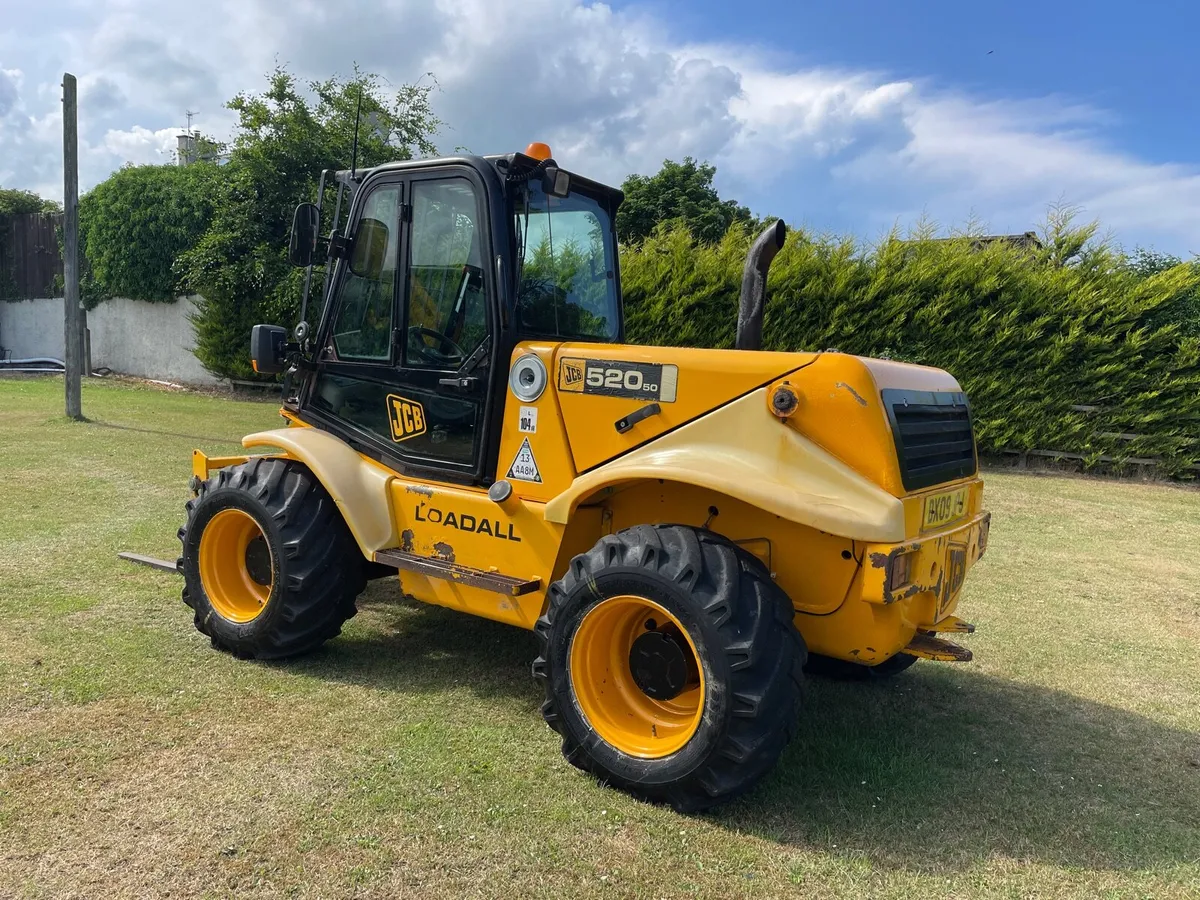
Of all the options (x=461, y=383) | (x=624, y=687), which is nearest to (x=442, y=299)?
(x=461, y=383)

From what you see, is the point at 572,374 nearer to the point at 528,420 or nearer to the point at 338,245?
the point at 528,420

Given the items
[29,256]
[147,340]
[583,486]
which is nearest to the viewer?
[583,486]

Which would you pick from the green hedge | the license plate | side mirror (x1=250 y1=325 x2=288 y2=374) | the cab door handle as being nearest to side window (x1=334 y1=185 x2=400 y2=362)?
side mirror (x1=250 y1=325 x2=288 y2=374)

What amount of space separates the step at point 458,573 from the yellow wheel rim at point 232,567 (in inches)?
30.3

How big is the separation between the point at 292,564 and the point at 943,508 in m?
2.86

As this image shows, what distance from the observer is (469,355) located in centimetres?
389

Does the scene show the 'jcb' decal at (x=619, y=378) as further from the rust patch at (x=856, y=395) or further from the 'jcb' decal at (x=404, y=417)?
the 'jcb' decal at (x=404, y=417)

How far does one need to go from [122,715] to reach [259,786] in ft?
2.90

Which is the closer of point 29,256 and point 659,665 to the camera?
point 659,665

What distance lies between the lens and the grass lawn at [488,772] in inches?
105

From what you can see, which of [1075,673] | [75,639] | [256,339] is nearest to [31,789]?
[75,639]

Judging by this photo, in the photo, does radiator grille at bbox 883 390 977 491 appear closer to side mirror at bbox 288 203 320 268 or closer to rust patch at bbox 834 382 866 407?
rust patch at bbox 834 382 866 407

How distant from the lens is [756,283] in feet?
12.7

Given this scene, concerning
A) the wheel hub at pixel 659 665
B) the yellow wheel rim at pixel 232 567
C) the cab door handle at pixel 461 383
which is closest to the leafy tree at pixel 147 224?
the yellow wheel rim at pixel 232 567
